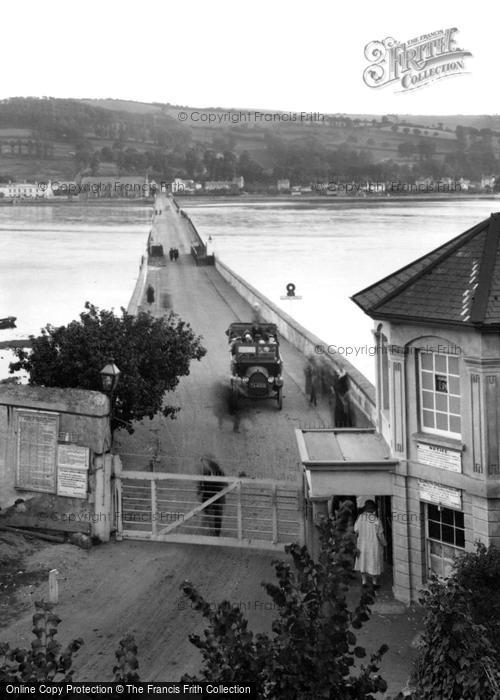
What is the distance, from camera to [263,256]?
385ft

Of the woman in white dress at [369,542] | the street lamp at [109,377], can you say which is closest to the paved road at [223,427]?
the street lamp at [109,377]

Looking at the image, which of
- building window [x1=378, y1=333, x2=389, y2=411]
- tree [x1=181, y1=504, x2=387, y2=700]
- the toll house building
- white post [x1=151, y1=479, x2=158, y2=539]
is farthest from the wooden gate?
tree [x1=181, y1=504, x2=387, y2=700]

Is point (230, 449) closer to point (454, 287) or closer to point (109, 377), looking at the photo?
point (109, 377)

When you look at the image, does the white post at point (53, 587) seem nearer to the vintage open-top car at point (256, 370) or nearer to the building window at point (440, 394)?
the building window at point (440, 394)

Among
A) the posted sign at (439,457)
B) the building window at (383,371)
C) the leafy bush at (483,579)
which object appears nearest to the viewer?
the leafy bush at (483,579)

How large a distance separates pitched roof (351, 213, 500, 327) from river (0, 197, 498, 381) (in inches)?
787

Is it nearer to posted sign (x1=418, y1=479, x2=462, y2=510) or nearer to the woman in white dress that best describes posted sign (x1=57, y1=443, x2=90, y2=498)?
the woman in white dress

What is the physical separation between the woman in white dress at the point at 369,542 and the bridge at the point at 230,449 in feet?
5.40

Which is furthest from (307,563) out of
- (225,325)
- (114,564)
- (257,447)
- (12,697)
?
(225,325)

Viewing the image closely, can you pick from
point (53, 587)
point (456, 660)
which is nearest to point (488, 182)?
point (53, 587)

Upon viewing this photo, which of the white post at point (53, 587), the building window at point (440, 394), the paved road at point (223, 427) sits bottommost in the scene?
the white post at point (53, 587)

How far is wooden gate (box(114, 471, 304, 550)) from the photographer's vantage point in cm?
1542

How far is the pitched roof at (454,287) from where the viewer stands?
42.2 feet

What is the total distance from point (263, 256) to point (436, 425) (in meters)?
105
